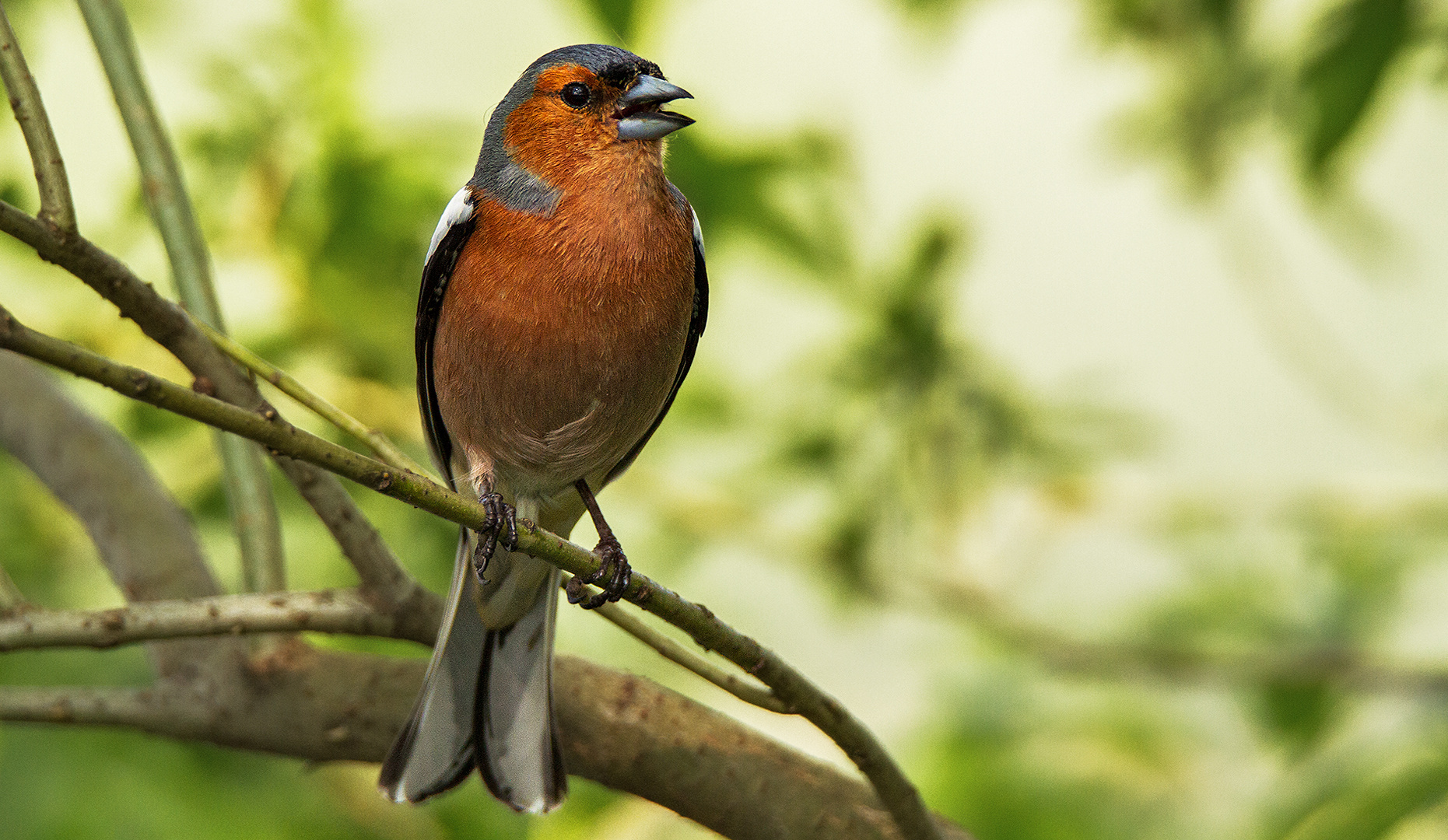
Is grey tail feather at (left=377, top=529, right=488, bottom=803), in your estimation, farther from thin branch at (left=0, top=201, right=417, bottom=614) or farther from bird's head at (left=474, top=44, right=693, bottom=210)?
bird's head at (left=474, top=44, right=693, bottom=210)

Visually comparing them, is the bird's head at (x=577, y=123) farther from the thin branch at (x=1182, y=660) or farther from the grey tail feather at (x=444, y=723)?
the thin branch at (x=1182, y=660)

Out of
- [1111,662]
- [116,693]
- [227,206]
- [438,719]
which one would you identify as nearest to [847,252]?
[1111,662]

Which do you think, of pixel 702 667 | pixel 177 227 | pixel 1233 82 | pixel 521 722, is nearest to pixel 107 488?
pixel 177 227

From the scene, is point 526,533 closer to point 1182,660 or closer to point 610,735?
point 610,735

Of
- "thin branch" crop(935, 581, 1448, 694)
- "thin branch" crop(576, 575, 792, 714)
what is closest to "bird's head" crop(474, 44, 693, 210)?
"thin branch" crop(576, 575, 792, 714)

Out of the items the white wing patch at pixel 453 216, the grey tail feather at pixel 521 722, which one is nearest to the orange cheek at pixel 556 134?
the white wing patch at pixel 453 216

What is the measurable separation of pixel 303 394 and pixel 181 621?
46 centimetres

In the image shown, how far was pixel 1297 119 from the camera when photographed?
12.8 feet

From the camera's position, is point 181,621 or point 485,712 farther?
point 485,712

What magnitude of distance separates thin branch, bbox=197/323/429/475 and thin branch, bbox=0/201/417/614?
0.03 meters

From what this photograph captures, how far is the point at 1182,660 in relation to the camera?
14.9ft

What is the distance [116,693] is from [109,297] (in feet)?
3.61

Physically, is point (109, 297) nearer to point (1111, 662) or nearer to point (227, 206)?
point (227, 206)

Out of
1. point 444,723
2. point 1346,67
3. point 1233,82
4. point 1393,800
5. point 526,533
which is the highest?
point 1233,82
